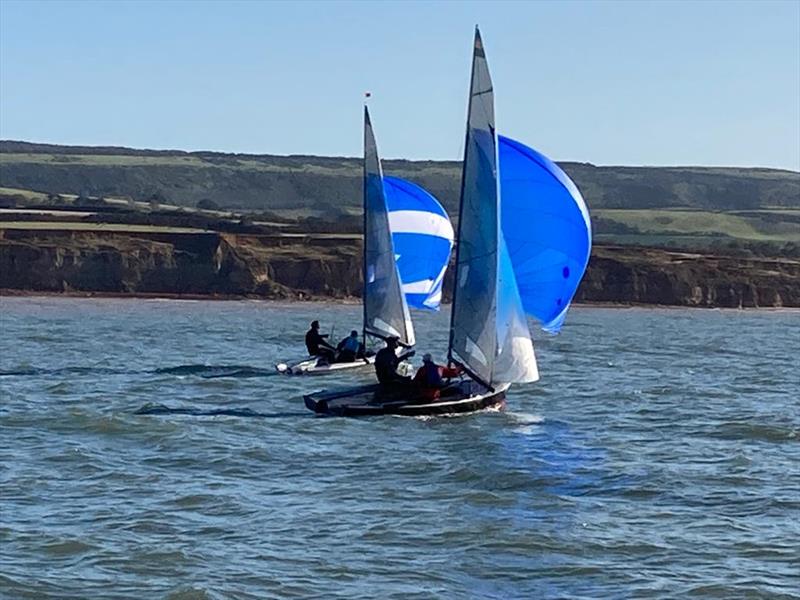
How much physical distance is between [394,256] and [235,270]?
39459mm

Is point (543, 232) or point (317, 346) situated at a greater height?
point (543, 232)

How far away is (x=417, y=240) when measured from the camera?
41.7 metres

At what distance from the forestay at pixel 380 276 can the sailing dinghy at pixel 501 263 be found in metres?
9.85

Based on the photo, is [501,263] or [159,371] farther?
[159,371]

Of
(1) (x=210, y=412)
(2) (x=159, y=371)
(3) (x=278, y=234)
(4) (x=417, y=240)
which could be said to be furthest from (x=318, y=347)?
(3) (x=278, y=234)

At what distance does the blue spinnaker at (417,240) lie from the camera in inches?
1639

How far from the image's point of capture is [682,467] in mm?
23875

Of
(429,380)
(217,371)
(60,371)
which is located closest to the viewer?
(429,380)

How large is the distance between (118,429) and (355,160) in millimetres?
149692

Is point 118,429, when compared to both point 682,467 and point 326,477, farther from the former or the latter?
point 682,467

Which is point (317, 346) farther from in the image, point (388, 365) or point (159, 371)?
point (388, 365)

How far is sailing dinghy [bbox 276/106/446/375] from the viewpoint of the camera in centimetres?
3894

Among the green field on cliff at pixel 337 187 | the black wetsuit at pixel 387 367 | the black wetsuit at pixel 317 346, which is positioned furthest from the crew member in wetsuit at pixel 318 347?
the green field on cliff at pixel 337 187

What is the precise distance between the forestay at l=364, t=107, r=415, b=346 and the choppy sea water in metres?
2.87
